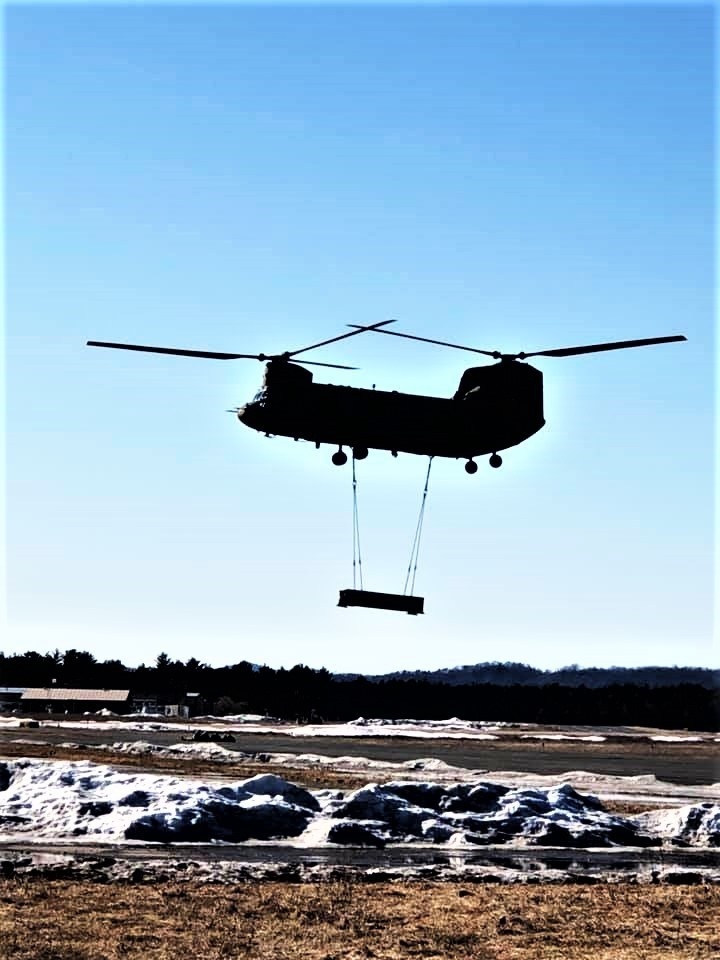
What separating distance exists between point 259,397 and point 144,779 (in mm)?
13271

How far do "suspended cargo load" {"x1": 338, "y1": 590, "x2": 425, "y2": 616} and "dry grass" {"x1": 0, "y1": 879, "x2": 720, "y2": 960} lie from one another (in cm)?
700

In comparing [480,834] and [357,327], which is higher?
[357,327]

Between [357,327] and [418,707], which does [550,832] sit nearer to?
[357,327]

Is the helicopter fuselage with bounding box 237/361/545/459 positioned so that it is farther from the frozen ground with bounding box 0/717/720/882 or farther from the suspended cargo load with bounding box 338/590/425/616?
the frozen ground with bounding box 0/717/720/882

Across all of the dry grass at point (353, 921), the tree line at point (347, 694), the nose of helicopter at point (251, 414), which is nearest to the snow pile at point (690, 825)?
the dry grass at point (353, 921)

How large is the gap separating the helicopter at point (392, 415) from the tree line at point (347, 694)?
103 m

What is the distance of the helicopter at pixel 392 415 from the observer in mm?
33281

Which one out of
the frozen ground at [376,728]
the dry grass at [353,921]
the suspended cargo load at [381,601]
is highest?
the suspended cargo load at [381,601]

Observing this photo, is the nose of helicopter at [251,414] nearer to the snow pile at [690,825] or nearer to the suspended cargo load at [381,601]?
the suspended cargo load at [381,601]

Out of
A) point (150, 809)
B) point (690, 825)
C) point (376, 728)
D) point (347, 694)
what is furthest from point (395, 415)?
point (347, 694)

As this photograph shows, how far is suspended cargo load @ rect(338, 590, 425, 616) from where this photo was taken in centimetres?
3169

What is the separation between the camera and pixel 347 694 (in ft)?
482

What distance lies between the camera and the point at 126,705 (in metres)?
131

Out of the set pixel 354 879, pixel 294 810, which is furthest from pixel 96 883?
pixel 294 810
